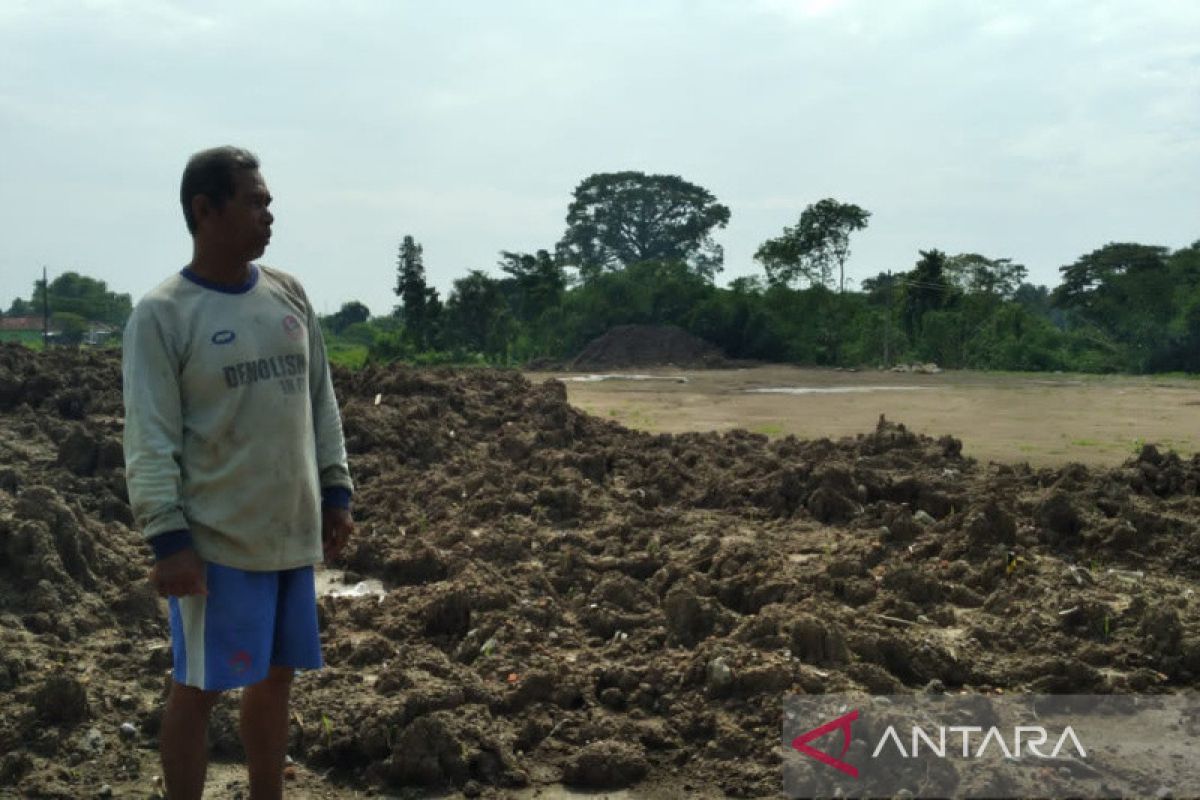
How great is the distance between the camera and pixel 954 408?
19516 mm

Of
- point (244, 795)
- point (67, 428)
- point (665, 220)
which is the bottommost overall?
point (244, 795)

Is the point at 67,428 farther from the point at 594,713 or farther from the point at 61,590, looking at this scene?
the point at 594,713

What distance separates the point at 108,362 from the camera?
551 inches

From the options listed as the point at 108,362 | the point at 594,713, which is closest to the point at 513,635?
the point at 594,713

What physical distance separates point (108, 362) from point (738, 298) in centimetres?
3309

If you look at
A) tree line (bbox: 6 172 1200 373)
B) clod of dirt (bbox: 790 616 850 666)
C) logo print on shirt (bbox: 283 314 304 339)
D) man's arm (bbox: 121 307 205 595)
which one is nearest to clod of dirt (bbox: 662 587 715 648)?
clod of dirt (bbox: 790 616 850 666)

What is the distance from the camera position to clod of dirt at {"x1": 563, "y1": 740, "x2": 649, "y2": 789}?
3.81 metres

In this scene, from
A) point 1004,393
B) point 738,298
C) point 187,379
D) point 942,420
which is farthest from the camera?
point 738,298

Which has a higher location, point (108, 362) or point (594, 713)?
point (108, 362)

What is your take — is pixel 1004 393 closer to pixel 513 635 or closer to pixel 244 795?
pixel 513 635

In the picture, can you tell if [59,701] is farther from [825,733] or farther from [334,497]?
[825,733]

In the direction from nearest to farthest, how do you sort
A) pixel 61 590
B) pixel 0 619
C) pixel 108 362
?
pixel 0 619 < pixel 61 590 < pixel 108 362

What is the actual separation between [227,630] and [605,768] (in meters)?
1.49

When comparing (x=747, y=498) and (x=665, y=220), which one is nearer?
(x=747, y=498)
